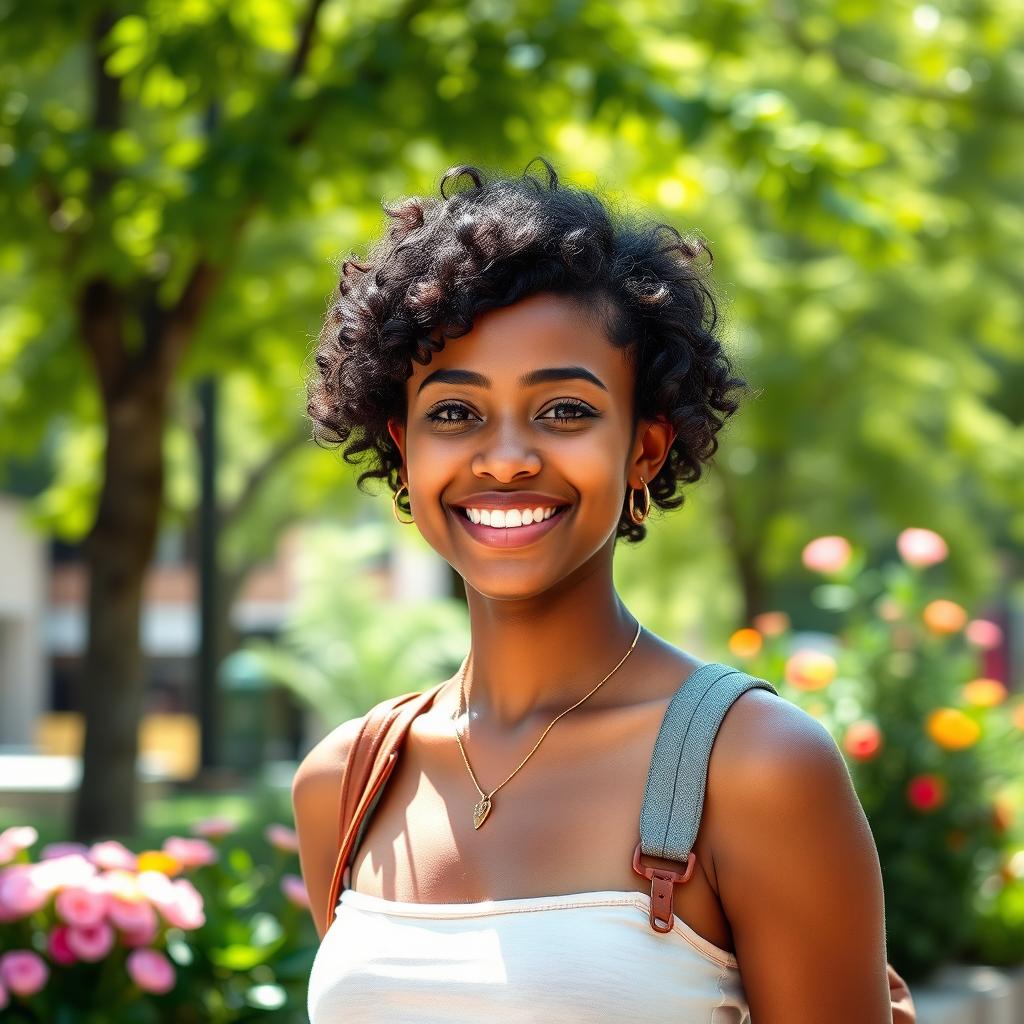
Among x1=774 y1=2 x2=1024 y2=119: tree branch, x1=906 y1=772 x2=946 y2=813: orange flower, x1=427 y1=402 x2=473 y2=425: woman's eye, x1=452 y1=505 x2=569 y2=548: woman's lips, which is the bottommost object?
x1=906 y1=772 x2=946 y2=813: orange flower

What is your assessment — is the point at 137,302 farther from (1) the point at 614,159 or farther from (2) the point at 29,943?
(2) the point at 29,943

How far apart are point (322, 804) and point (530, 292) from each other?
0.83 m

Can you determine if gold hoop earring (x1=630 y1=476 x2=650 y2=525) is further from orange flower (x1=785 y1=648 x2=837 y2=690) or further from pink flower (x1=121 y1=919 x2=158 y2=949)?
orange flower (x1=785 y1=648 x2=837 y2=690)

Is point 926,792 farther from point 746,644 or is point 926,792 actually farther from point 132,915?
point 132,915

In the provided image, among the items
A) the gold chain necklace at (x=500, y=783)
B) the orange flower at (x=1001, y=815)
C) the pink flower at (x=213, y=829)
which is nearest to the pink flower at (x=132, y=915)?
the pink flower at (x=213, y=829)

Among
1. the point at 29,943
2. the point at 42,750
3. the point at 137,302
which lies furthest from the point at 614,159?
the point at 42,750

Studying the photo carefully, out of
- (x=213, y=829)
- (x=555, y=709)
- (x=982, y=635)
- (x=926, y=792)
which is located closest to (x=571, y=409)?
(x=555, y=709)

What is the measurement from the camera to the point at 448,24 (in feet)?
24.2

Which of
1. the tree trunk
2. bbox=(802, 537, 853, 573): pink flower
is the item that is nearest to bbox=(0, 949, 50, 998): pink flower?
bbox=(802, 537, 853, 573): pink flower

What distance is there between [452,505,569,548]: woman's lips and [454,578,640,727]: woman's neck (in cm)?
13

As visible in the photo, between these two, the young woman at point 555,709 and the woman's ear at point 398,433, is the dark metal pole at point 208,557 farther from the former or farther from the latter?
the young woman at point 555,709

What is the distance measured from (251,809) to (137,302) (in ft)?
15.0

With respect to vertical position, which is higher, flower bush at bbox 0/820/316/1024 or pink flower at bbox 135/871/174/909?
pink flower at bbox 135/871/174/909

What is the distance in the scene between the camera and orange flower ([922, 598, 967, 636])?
20.6 feet
